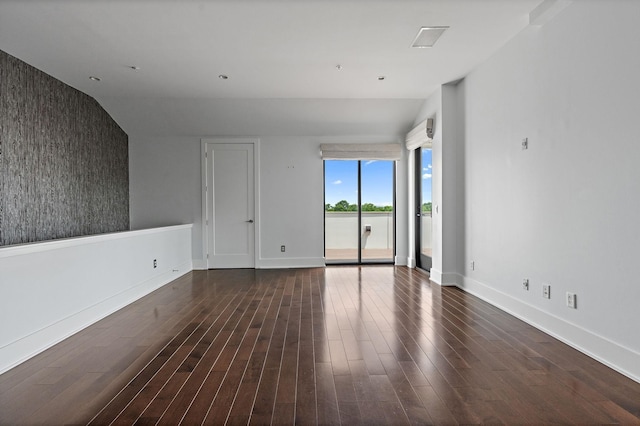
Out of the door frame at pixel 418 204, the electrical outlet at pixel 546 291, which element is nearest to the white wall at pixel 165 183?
the door frame at pixel 418 204

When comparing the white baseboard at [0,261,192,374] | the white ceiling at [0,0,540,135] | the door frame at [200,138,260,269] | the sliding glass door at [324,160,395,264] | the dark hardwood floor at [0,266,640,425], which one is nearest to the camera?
the dark hardwood floor at [0,266,640,425]

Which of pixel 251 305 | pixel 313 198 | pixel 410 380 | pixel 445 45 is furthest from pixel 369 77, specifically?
pixel 410 380

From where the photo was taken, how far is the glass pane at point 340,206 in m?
6.70

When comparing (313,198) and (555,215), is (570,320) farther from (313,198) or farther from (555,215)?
(313,198)

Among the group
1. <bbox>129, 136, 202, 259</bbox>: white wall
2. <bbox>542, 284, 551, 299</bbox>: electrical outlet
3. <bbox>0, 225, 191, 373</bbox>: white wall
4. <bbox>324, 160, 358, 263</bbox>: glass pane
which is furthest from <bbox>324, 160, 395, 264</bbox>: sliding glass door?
<bbox>542, 284, 551, 299</bbox>: electrical outlet

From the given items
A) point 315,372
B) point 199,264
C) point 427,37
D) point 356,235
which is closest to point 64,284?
point 315,372

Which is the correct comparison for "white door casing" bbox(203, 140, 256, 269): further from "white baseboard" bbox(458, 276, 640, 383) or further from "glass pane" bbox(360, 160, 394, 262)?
"white baseboard" bbox(458, 276, 640, 383)

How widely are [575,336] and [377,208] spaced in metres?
4.21

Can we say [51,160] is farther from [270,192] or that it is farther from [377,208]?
[377,208]

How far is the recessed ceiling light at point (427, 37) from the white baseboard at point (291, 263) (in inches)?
155

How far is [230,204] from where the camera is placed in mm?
6434

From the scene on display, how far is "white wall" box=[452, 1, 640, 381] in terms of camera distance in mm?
2332

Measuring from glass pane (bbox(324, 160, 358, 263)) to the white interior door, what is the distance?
1355 mm

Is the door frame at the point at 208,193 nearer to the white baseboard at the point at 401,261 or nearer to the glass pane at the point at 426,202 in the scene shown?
the white baseboard at the point at 401,261
